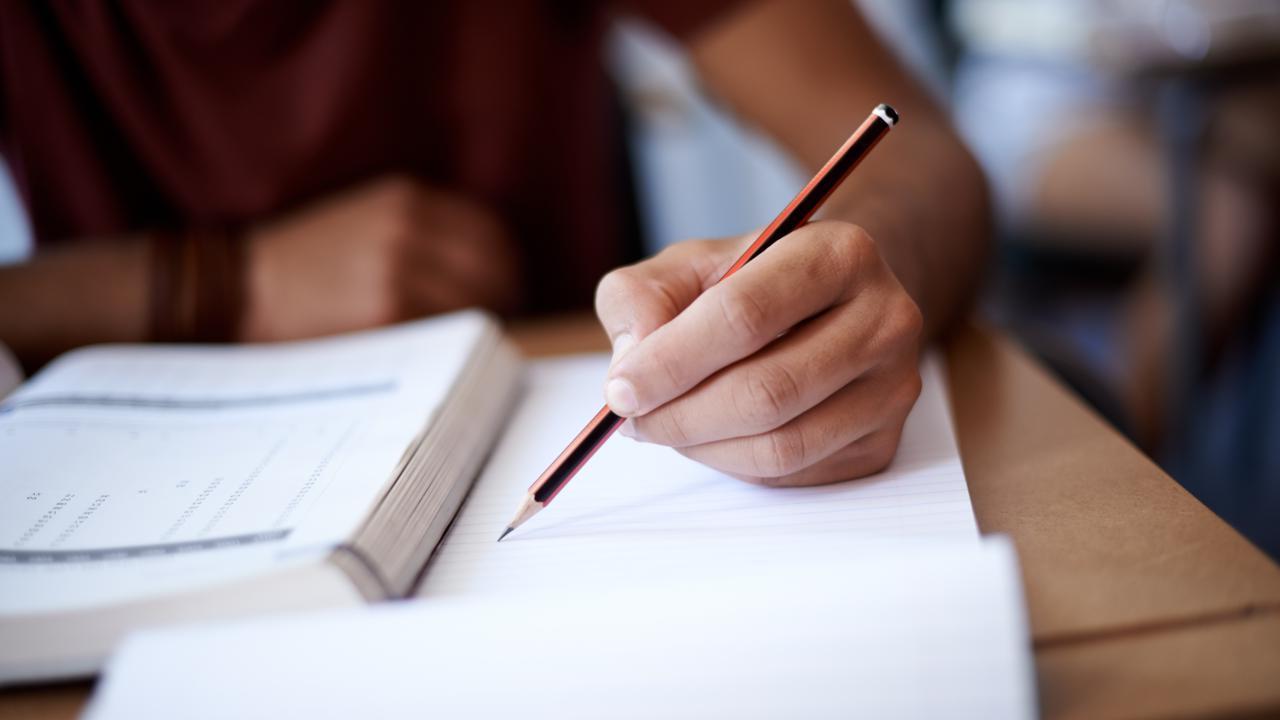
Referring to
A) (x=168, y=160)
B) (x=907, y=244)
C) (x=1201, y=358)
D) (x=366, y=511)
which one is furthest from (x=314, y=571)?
(x=1201, y=358)

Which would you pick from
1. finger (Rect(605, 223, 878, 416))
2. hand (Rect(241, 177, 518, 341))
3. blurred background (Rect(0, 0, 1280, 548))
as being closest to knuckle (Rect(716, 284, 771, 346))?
finger (Rect(605, 223, 878, 416))

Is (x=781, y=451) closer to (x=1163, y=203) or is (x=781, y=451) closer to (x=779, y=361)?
(x=779, y=361)

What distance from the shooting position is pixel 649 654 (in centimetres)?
28

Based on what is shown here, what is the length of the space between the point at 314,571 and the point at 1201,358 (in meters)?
1.82

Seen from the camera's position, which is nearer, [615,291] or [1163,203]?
[615,291]

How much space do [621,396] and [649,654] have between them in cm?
12

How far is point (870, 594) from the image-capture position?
28 cm

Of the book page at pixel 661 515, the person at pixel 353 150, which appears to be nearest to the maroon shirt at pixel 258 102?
the person at pixel 353 150

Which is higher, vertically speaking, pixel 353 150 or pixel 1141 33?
pixel 353 150

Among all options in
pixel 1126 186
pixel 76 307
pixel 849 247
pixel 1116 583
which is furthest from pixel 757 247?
pixel 1126 186

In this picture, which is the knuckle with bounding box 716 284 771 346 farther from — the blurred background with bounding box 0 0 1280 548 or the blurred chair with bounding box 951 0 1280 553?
the blurred chair with bounding box 951 0 1280 553

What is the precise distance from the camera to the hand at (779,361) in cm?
37

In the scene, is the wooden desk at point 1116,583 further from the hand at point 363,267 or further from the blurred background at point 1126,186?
the blurred background at point 1126,186

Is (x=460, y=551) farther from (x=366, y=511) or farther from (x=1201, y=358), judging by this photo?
(x=1201, y=358)
